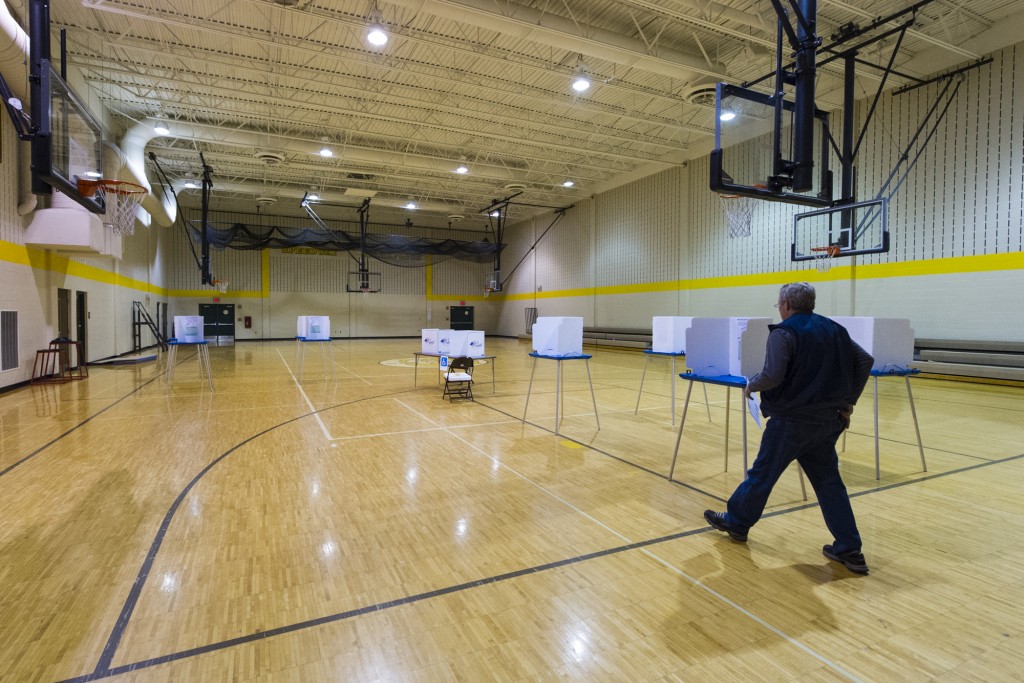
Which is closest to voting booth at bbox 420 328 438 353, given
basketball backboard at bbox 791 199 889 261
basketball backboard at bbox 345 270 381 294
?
basketball backboard at bbox 791 199 889 261

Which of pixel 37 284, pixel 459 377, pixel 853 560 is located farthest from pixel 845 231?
pixel 37 284

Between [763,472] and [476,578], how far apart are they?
5.53 ft

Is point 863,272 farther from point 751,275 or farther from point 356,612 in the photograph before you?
point 356,612

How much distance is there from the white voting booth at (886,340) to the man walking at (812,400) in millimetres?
1992

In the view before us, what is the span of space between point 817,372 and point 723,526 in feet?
3.70

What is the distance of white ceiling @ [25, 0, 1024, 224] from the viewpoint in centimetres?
882

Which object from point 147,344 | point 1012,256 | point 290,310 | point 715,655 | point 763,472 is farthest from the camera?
point 290,310

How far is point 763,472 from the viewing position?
9.14 feet

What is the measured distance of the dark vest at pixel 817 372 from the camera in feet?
Result: 8.49

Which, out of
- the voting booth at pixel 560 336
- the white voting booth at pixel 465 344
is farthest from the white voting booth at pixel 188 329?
the voting booth at pixel 560 336

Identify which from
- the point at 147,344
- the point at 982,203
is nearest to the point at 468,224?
the point at 147,344

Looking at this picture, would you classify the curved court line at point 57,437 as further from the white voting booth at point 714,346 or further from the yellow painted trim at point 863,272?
the yellow painted trim at point 863,272

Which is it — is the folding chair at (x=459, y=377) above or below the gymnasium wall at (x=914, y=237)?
below

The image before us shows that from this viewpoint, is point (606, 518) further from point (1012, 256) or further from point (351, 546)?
point (1012, 256)
